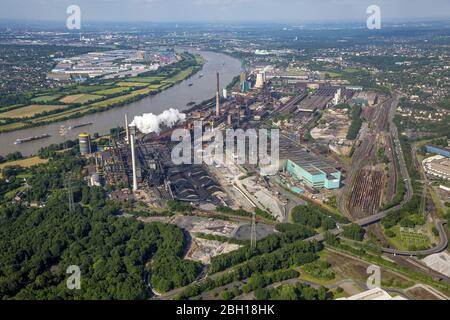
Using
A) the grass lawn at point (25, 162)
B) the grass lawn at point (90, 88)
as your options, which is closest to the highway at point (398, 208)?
the grass lawn at point (25, 162)

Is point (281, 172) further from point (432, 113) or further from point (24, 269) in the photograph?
point (432, 113)

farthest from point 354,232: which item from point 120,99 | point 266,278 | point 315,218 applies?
point 120,99

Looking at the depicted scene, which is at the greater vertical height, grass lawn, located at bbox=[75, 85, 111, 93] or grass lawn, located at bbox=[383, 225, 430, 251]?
grass lawn, located at bbox=[75, 85, 111, 93]

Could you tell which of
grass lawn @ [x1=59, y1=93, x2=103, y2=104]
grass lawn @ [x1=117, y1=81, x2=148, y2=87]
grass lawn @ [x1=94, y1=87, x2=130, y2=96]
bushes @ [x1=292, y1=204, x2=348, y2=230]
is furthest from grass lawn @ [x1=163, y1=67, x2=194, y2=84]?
bushes @ [x1=292, y1=204, x2=348, y2=230]

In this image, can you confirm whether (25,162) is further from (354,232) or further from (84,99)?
(354,232)
